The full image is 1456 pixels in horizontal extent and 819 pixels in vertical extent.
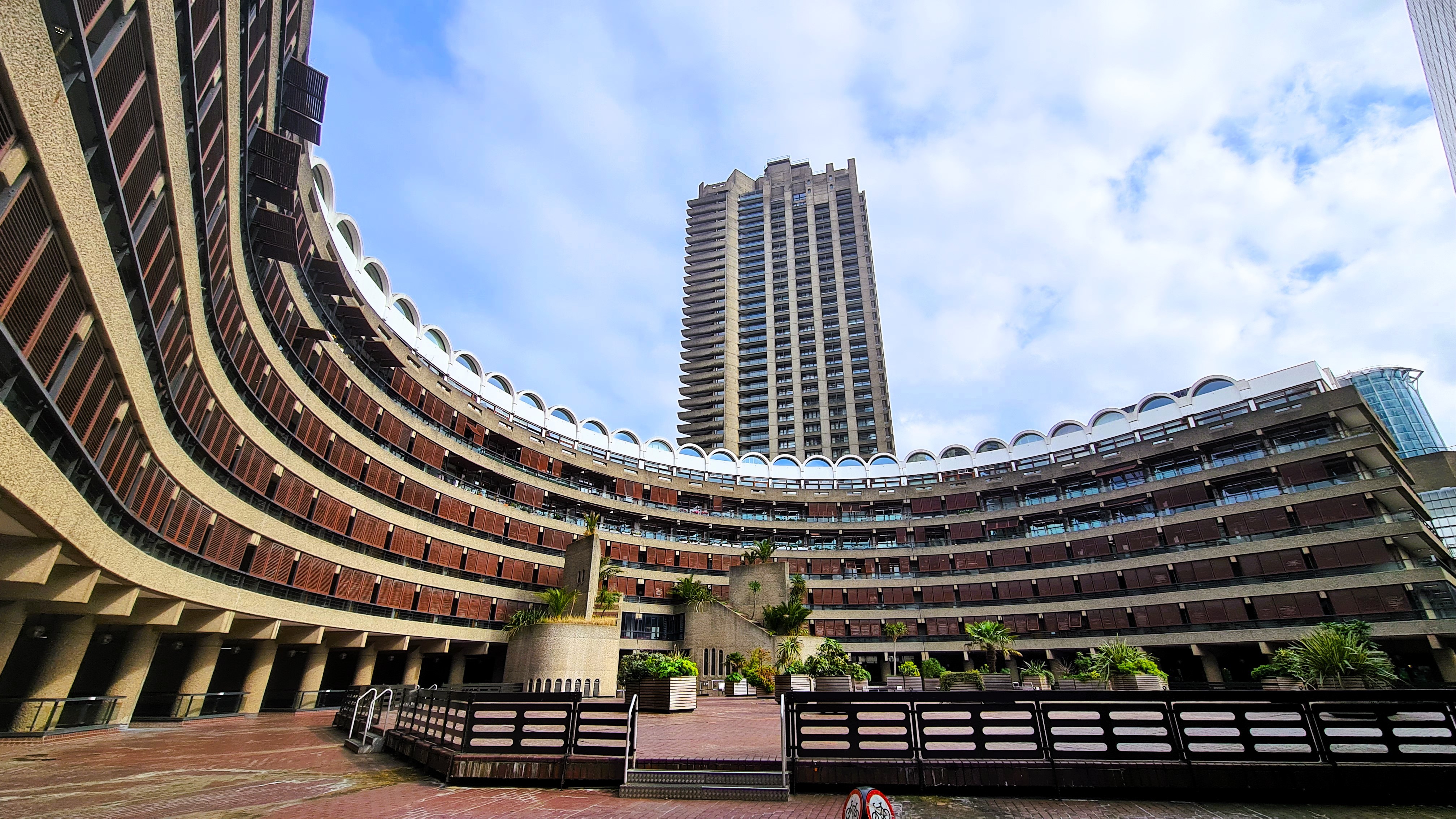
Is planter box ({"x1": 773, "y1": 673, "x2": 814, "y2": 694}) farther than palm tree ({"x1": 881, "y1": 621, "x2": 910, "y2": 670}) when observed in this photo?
No

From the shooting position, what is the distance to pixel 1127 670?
26109mm

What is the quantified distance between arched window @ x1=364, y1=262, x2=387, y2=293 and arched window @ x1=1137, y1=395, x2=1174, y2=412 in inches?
2087

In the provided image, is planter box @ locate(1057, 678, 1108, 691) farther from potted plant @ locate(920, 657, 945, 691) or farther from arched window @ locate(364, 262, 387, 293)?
arched window @ locate(364, 262, 387, 293)

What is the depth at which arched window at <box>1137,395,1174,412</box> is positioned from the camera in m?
46.7

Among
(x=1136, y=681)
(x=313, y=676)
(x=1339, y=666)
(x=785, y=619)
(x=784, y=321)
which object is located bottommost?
(x=313, y=676)

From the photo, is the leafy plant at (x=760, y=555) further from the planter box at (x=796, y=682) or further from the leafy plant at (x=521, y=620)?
the planter box at (x=796, y=682)

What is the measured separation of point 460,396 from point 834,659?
92.3 feet

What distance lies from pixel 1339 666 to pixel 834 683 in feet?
57.2

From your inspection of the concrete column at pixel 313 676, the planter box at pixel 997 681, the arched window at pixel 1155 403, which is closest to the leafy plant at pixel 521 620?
the concrete column at pixel 313 676

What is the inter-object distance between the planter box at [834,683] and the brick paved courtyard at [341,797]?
1437 centimetres

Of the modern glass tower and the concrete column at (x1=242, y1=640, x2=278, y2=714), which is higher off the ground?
the modern glass tower

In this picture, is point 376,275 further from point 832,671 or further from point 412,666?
point 832,671

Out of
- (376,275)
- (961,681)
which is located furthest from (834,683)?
(376,275)

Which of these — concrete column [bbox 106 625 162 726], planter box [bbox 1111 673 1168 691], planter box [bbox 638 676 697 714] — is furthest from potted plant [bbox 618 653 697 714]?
planter box [bbox 1111 673 1168 691]
